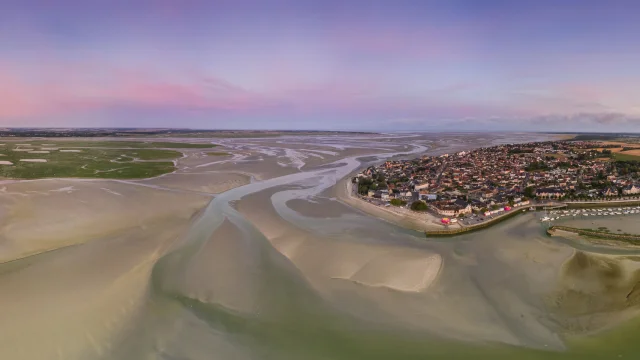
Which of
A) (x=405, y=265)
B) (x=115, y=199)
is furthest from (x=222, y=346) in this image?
(x=115, y=199)

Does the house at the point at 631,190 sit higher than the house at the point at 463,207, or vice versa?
the house at the point at 631,190

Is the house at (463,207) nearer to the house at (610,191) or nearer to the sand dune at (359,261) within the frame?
the sand dune at (359,261)

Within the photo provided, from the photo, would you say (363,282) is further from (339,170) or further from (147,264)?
(339,170)

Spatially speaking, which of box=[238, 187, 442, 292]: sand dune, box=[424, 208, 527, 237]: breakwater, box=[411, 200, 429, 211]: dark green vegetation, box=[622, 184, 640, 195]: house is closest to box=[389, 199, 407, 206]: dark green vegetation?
box=[411, 200, 429, 211]: dark green vegetation

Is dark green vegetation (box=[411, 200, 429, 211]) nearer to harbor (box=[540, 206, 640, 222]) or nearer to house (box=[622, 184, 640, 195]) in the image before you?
harbor (box=[540, 206, 640, 222])

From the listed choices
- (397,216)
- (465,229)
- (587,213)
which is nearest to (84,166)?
(397,216)

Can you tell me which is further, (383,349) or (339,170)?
(339,170)

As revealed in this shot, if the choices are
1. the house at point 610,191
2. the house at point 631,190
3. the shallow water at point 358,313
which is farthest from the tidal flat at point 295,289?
the house at point 631,190
